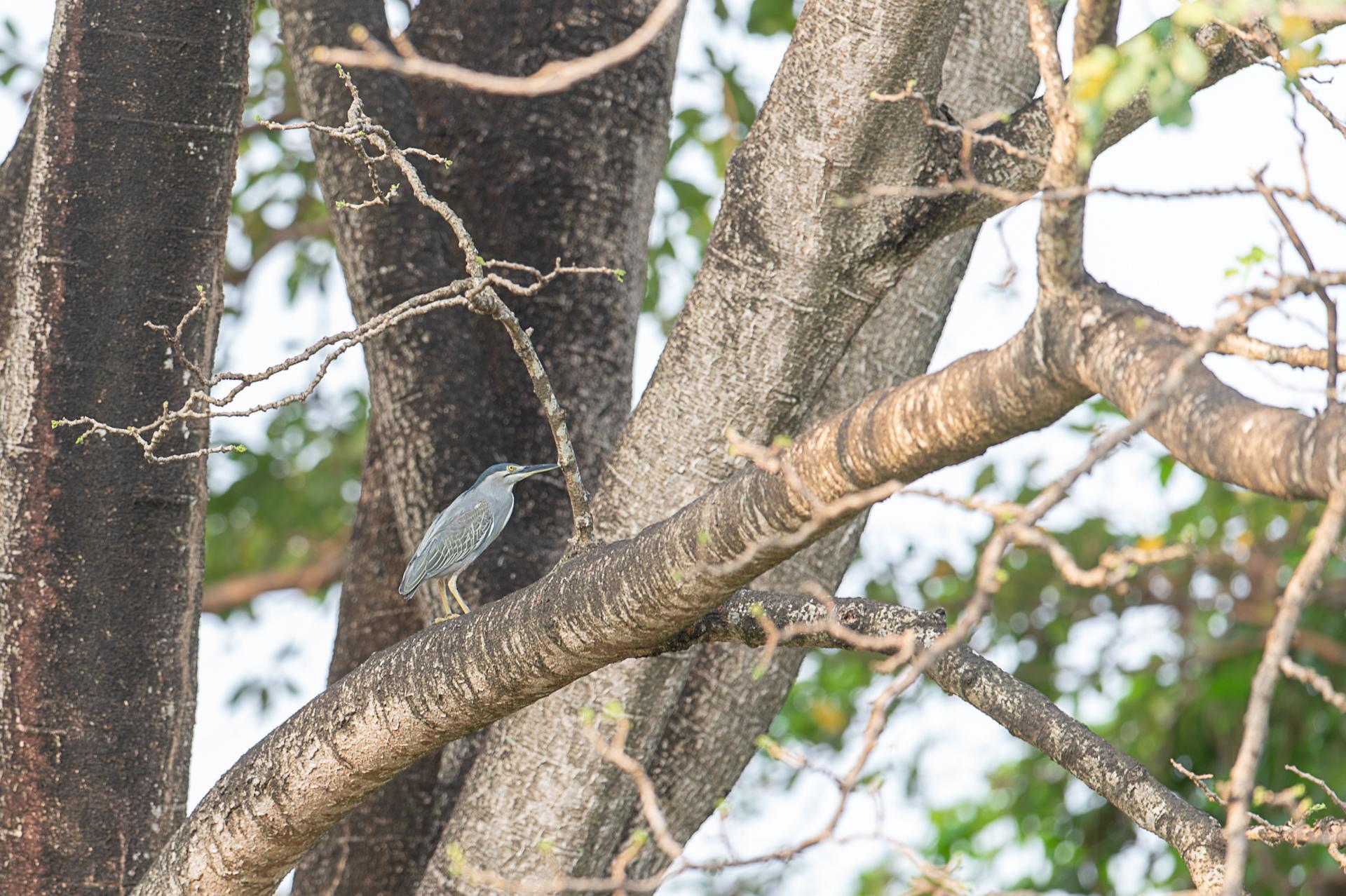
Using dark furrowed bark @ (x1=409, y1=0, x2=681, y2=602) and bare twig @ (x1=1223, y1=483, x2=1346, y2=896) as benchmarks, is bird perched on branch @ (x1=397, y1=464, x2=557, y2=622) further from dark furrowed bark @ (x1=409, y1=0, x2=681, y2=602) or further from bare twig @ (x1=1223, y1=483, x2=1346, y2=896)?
bare twig @ (x1=1223, y1=483, x2=1346, y2=896)

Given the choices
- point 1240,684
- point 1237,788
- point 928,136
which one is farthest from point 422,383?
point 1240,684

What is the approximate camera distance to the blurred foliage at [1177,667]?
5.02 meters

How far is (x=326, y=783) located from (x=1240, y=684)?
3666 millimetres

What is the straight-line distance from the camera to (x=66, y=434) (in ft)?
8.38

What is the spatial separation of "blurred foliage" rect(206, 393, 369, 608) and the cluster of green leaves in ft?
16.4

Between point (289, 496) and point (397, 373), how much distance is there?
3135 mm

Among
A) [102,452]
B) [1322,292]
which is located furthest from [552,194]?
[1322,292]

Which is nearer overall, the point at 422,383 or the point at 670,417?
the point at 670,417

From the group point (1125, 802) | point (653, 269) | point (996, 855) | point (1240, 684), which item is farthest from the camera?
point (996, 855)

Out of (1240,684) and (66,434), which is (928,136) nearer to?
(66,434)

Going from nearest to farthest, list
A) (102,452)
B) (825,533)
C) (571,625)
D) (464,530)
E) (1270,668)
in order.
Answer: (1270,668)
(825,533)
(571,625)
(102,452)
(464,530)

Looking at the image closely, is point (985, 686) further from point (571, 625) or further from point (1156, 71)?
point (1156, 71)

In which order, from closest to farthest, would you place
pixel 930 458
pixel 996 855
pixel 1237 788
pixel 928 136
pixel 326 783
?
pixel 1237 788
pixel 930 458
pixel 326 783
pixel 928 136
pixel 996 855

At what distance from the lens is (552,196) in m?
3.55
